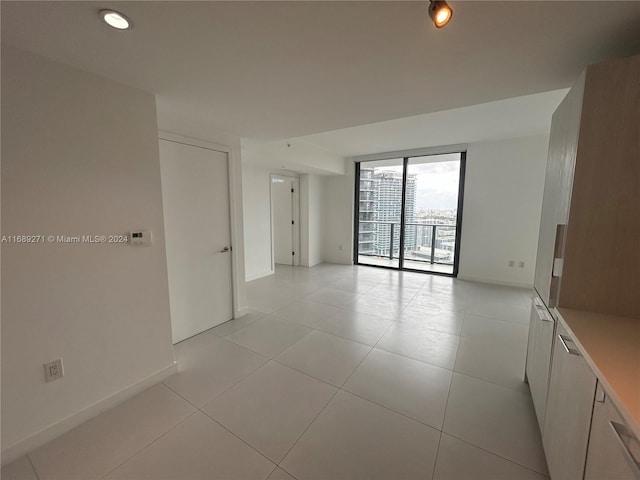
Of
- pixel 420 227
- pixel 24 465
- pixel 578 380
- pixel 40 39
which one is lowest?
pixel 24 465

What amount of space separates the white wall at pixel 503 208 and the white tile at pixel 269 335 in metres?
3.74

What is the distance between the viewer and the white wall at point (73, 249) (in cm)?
136

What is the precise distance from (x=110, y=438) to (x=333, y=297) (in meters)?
2.87

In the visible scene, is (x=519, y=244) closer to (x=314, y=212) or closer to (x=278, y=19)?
(x=314, y=212)

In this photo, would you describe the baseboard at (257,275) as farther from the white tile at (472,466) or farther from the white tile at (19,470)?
the white tile at (472,466)

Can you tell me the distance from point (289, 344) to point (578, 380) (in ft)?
7.04

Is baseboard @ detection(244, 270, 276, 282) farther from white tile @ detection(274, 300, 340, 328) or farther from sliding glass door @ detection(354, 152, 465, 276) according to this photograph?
sliding glass door @ detection(354, 152, 465, 276)

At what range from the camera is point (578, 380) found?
1.02 meters

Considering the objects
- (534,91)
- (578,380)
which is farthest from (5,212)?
(534,91)

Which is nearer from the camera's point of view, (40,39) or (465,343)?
(40,39)

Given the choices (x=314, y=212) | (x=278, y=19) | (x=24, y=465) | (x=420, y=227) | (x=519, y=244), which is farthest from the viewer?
(x=314, y=212)

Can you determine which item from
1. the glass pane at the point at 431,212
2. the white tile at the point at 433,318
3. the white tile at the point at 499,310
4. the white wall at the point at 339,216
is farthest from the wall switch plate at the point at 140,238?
the glass pane at the point at 431,212

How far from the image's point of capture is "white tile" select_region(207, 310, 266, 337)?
2.84m

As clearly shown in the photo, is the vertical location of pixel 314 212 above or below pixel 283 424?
above
